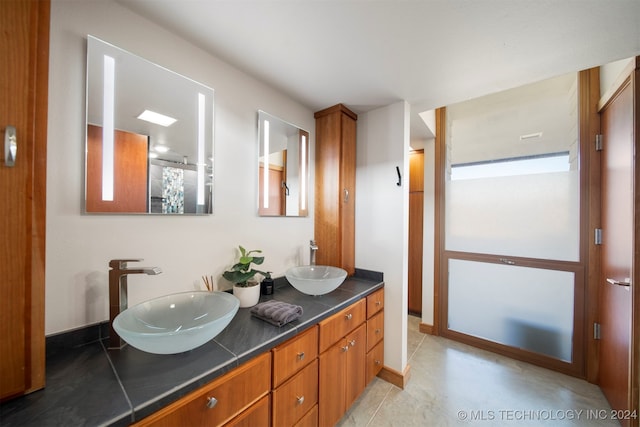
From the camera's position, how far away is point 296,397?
1093 millimetres

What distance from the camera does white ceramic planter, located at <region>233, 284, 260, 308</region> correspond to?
4.25 ft

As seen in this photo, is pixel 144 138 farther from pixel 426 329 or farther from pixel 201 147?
pixel 426 329

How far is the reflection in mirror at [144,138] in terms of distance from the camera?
3.19 ft

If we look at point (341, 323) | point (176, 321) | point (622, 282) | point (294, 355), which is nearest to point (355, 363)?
point (341, 323)

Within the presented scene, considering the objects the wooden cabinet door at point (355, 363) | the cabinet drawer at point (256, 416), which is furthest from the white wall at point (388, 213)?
the cabinet drawer at point (256, 416)

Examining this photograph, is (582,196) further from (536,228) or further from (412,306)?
(412,306)

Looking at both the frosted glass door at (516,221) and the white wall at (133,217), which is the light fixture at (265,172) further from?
the frosted glass door at (516,221)

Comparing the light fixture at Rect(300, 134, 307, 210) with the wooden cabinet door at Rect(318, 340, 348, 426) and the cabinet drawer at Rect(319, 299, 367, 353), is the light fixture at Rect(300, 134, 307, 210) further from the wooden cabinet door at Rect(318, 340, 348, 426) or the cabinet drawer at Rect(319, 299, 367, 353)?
the wooden cabinet door at Rect(318, 340, 348, 426)

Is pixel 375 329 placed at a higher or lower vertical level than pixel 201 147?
lower

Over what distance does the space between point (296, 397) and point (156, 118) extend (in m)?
1.61

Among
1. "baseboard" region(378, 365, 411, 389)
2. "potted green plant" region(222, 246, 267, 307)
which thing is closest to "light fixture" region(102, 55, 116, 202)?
"potted green plant" region(222, 246, 267, 307)

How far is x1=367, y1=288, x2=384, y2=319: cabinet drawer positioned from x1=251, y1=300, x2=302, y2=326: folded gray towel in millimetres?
740

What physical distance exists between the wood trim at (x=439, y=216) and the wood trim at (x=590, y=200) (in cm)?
107

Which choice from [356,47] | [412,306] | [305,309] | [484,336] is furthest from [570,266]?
[356,47]
